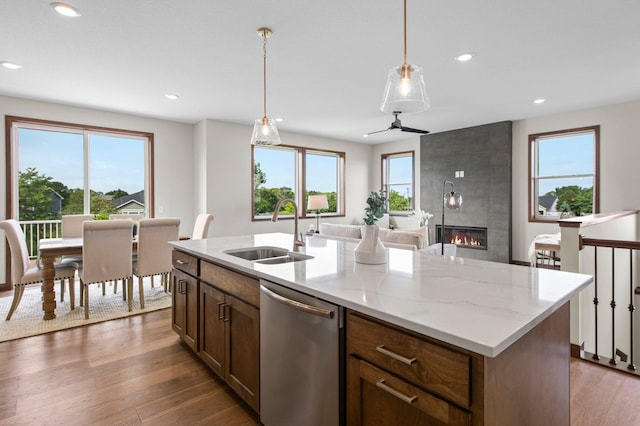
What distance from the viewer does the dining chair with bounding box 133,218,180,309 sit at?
12.3ft

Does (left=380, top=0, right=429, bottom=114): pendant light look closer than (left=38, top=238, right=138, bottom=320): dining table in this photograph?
Yes

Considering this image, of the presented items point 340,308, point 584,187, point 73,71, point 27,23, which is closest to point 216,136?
point 73,71

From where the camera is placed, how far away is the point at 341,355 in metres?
1.27

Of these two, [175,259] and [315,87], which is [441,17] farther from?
[175,259]

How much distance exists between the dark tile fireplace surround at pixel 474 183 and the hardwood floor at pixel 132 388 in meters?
4.02

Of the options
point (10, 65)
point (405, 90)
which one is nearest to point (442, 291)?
point (405, 90)

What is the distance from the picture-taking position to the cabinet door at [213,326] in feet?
6.78

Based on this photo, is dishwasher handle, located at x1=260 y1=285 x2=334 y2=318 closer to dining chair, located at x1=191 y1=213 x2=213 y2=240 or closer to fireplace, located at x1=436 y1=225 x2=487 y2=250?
dining chair, located at x1=191 y1=213 x2=213 y2=240

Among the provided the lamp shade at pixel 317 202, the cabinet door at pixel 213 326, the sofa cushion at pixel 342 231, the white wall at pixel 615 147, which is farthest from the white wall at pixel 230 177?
the white wall at pixel 615 147

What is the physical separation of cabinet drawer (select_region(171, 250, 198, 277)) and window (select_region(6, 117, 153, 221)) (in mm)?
2749

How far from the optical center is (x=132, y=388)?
2.21 metres

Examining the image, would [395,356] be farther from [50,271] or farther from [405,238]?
[50,271]

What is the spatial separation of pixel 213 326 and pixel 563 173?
603 cm

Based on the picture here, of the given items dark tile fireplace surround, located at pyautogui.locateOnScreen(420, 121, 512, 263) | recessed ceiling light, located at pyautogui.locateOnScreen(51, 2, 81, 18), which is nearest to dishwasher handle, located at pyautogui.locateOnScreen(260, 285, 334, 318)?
recessed ceiling light, located at pyautogui.locateOnScreen(51, 2, 81, 18)
